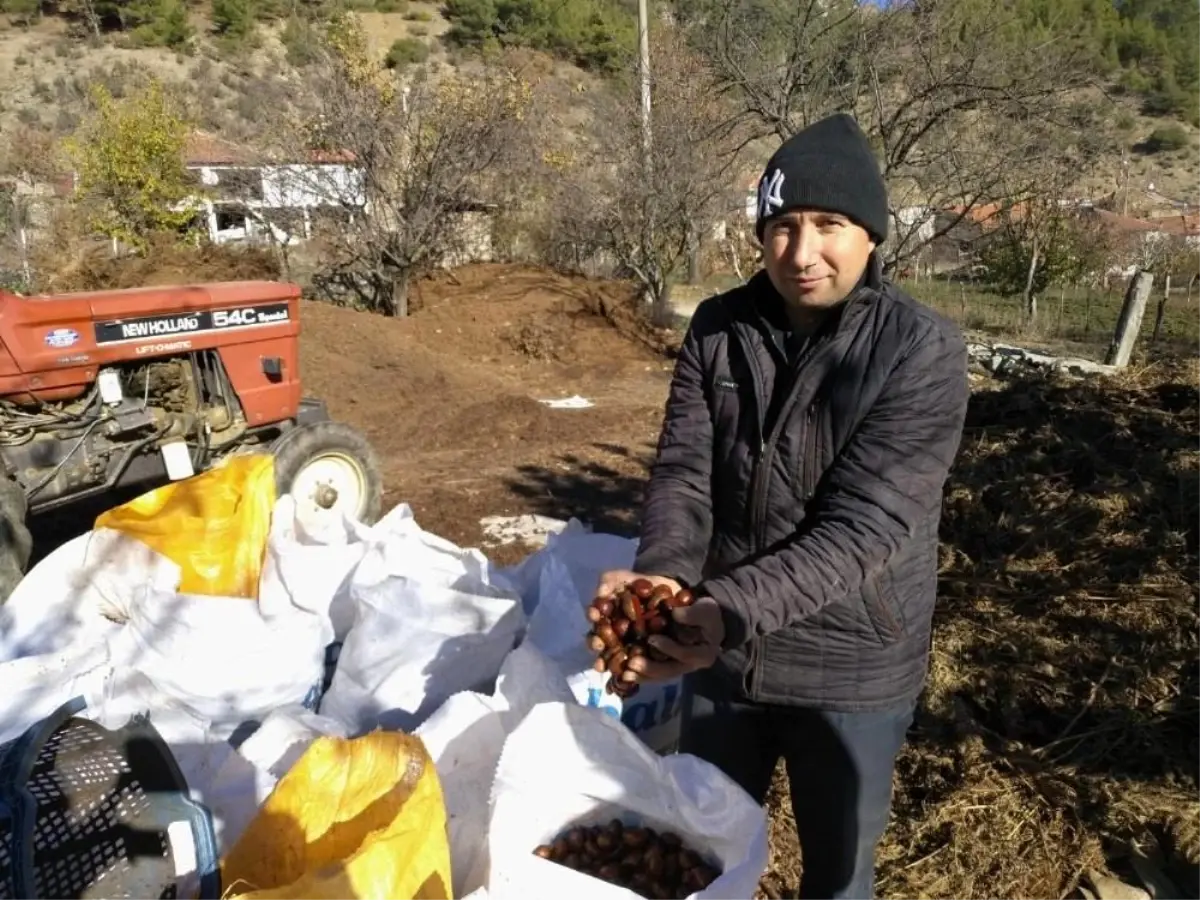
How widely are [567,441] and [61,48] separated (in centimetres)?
4264

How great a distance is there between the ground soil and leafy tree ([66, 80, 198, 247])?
11.8m

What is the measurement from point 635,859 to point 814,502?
71 centimetres

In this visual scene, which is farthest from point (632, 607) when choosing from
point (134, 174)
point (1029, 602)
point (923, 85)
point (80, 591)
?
point (134, 174)

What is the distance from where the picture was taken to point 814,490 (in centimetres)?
157

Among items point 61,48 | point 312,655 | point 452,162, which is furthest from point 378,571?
point 61,48

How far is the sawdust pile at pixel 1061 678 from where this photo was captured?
102 inches

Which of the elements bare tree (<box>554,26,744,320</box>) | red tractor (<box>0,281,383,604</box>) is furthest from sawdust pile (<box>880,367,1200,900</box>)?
bare tree (<box>554,26,744,320</box>)

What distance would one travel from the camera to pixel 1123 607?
3.62m

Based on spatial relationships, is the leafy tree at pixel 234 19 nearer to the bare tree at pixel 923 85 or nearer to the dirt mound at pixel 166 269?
the dirt mound at pixel 166 269

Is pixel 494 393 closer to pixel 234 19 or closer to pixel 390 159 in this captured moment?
pixel 390 159

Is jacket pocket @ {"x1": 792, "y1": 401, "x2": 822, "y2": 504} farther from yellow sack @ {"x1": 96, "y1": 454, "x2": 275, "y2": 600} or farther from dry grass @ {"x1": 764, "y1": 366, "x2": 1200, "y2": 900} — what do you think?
yellow sack @ {"x1": 96, "y1": 454, "x2": 275, "y2": 600}

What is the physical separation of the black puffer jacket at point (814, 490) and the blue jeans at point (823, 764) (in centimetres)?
6

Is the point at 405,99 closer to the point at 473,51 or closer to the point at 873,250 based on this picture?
the point at 873,250

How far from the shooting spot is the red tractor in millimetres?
4137
